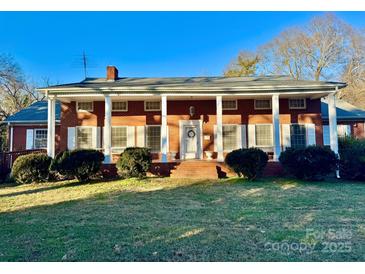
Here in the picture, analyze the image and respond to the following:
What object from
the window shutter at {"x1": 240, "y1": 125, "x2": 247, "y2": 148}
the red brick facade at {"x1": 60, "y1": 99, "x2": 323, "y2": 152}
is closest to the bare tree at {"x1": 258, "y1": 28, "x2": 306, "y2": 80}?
the red brick facade at {"x1": 60, "y1": 99, "x2": 323, "y2": 152}

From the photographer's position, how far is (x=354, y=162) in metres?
10.4

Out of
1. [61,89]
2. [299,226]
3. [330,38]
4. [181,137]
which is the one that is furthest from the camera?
[330,38]

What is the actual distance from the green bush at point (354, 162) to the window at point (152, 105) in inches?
348

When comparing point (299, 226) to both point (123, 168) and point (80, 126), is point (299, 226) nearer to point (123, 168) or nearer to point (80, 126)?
point (123, 168)

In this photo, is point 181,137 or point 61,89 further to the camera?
point 181,137

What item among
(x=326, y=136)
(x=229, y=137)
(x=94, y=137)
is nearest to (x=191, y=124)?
(x=229, y=137)

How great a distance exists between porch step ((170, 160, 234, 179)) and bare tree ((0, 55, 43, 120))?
20.4 meters

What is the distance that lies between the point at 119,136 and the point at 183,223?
9698mm

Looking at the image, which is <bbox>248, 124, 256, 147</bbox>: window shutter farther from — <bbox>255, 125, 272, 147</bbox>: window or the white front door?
the white front door

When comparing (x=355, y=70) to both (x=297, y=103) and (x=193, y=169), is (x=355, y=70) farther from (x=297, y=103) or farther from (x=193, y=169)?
(x=193, y=169)

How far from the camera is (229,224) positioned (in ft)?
16.3

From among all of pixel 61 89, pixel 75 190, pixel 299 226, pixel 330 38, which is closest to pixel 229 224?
pixel 299 226

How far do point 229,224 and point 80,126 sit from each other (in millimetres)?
11274

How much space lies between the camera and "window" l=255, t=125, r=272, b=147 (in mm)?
13719
